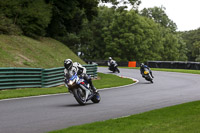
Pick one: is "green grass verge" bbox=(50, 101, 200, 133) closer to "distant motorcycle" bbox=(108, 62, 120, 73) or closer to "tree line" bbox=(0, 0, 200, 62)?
"tree line" bbox=(0, 0, 200, 62)

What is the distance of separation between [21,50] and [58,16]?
9.78m

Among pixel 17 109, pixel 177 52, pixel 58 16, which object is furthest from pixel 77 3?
pixel 177 52

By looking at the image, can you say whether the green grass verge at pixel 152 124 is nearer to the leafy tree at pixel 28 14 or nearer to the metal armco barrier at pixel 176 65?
the leafy tree at pixel 28 14

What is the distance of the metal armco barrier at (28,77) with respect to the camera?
18.1 metres

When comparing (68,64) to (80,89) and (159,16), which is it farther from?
(159,16)

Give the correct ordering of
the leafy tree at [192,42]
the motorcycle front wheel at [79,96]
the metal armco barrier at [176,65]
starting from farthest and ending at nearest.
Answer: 1. the leafy tree at [192,42]
2. the metal armco barrier at [176,65]
3. the motorcycle front wheel at [79,96]

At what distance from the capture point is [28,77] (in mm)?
19344

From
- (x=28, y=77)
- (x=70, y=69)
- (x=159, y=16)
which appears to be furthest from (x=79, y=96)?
(x=159, y=16)

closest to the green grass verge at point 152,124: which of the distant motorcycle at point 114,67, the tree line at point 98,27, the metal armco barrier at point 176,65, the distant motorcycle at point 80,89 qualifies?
the distant motorcycle at point 80,89

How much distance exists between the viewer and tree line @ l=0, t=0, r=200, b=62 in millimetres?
30141

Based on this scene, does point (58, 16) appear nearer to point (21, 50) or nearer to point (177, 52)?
point (21, 50)

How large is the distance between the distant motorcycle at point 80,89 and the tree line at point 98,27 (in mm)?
16571

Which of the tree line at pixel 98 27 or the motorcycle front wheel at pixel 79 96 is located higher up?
the tree line at pixel 98 27

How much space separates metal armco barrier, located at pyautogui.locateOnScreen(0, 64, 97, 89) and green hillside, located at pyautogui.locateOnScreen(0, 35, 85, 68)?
2.92 m
